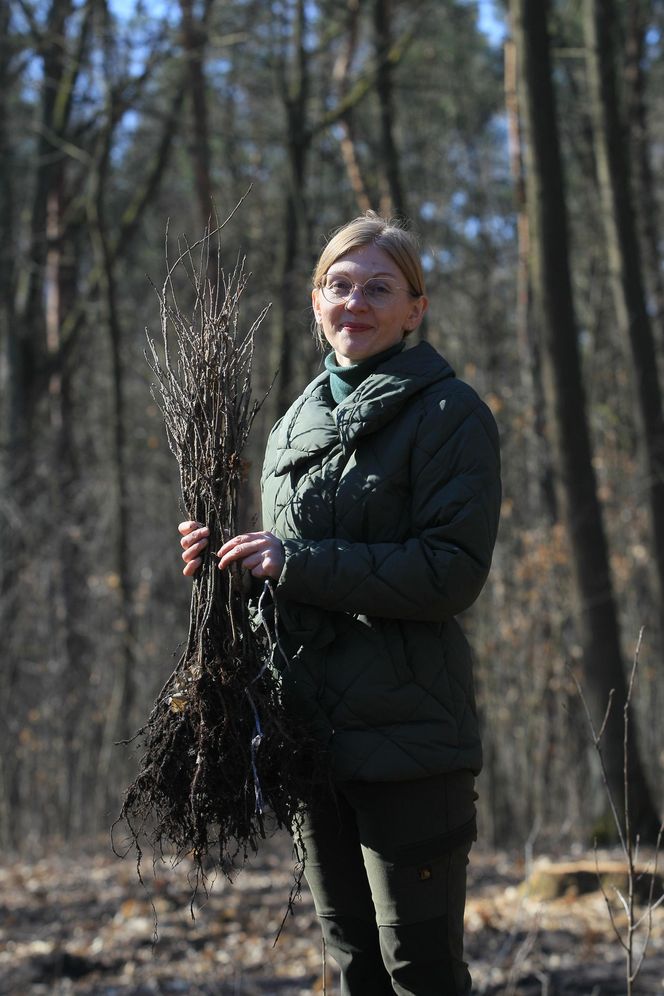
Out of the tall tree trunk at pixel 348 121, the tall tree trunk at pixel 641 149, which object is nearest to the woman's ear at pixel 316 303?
the tall tree trunk at pixel 348 121

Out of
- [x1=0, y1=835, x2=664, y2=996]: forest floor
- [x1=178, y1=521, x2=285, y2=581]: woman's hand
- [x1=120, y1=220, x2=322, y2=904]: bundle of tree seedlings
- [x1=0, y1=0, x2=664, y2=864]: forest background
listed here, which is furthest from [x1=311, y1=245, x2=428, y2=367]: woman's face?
[x1=0, y1=0, x2=664, y2=864]: forest background

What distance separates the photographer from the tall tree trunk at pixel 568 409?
6871 mm

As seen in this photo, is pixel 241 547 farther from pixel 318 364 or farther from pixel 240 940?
pixel 318 364

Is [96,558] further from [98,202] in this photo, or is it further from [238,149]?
[238,149]

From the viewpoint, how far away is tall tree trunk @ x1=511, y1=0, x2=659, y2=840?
6.87 metres

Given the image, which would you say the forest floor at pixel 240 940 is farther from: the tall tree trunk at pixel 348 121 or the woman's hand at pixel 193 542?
the tall tree trunk at pixel 348 121

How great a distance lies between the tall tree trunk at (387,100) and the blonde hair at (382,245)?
6566 mm

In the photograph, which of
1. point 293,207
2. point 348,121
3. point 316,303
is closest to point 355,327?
point 316,303

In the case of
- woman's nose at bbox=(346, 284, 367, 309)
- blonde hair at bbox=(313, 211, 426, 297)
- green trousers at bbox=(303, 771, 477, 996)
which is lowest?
green trousers at bbox=(303, 771, 477, 996)

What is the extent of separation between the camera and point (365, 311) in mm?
2348

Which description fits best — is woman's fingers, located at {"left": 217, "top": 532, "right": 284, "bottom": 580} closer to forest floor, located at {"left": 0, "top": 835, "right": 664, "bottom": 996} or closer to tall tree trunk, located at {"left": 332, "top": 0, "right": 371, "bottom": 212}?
forest floor, located at {"left": 0, "top": 835, "right": 664, "bottom": 996}

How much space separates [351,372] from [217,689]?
70 cm

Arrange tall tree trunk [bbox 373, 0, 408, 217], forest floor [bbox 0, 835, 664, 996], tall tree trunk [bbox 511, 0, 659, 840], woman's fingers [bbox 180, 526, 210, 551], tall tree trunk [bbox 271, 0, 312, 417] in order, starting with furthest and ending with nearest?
1. tall tree trunk [bbox 271, 0, 312, 417]
2. tall tree trunk [bbox 373, 0, 408, 217]
3. tall tree trunk [bbox 511, 0, 659, 840]
4. forest floor [bbox 0, 835, 664, 996]
5. woman's fingers [bbox 180, 526, 210, 551]

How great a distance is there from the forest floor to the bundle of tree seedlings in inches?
73.1
